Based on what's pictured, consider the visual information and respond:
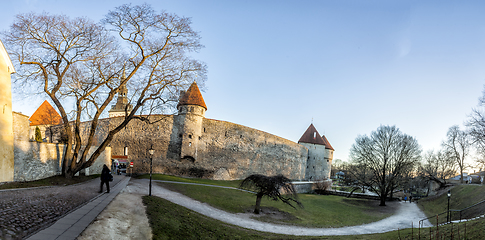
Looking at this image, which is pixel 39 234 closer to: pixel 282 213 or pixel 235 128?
pixel 282 213

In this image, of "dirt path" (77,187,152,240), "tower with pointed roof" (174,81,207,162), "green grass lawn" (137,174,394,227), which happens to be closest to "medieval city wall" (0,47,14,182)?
"dirt path" (77,187,152,240)

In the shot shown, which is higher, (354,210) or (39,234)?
(39,234)

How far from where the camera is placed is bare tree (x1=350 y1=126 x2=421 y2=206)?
29.6 meters

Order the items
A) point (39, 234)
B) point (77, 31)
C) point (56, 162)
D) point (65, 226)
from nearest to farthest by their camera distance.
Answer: point (39, 234), point (65, 226), point (77, 31), point (56, 162)

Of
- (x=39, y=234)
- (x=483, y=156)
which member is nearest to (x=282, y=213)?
(x=39, y=234)

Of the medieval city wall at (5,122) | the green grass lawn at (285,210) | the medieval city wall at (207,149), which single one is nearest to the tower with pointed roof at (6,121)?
the medieval city wall at (5,122)

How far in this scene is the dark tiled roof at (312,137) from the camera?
44938 millimetres

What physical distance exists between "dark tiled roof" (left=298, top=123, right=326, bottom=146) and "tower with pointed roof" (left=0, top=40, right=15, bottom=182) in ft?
127

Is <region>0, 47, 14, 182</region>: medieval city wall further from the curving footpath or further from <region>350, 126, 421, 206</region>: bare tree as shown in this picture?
<region>350, 126, 421, 206</region>: bare tree

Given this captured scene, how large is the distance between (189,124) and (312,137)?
2410 cm

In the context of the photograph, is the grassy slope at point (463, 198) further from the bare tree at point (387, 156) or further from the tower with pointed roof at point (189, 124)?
the tower with pointed roof at point (189, 124)

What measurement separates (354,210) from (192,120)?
19200 millimetres

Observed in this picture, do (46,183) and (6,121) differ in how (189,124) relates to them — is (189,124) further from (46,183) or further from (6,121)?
(6,121)

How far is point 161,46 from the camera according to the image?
1886 centimetres
